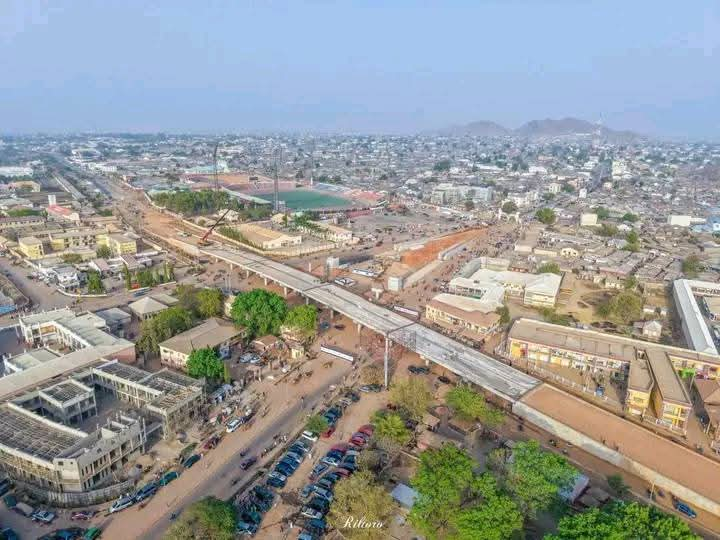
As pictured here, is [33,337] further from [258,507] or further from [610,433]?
[610,433]

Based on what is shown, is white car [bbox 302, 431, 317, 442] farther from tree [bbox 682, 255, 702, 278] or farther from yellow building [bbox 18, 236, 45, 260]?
tree [bbox 682, 255, 702, 278]

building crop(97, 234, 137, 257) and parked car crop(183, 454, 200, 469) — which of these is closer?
parked car crop(183, 454, 200, 469)

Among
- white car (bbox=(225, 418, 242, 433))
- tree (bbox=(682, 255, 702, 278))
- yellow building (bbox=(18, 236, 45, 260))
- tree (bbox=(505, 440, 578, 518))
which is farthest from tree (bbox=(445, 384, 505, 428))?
yellow building (bbox=(18, 236, 45, 260))

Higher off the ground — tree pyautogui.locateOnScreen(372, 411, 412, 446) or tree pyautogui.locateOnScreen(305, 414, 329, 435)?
tree pyautogui.locateOnScreen(372, 411, 412, 446)

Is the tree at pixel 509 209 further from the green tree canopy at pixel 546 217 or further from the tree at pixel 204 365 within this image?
the tree at pixel 204 365

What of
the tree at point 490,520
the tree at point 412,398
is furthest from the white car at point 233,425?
the tree at point 490,520

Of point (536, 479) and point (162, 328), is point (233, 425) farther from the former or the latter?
point (536, 479)
